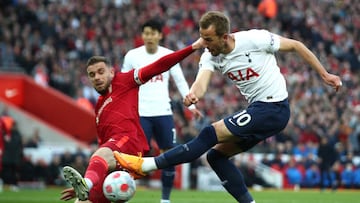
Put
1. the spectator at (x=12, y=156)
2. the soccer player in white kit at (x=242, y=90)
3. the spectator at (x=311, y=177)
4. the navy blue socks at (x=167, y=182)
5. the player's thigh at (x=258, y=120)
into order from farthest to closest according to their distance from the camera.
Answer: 1. the spectator at (x=311, y=177)
2. the spectator at (x=12, y=156)
3. the navy blue socks at (x=167, y=182)
4. the player's thigh at (x=258, y=120)
5. the soccer player in white kit at (x=242, y=90)

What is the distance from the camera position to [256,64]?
36.0 feet

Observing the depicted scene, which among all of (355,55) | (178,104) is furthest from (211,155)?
(355,55)

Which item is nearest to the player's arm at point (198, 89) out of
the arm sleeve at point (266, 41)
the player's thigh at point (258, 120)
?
the player's thigh at point (258, 120)

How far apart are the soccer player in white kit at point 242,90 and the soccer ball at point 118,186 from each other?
18 centimetres

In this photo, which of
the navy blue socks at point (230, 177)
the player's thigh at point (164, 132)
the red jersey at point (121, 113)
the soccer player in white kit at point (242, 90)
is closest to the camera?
the soccer player in white kit at point (242, 90)

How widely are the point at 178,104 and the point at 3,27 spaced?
6888mm

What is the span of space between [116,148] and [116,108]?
0.60 meters

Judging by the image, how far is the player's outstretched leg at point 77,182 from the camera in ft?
32.9

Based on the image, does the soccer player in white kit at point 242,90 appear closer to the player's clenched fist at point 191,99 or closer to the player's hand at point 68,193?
the player's clenched fist at point 191,99

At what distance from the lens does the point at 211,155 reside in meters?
11.4

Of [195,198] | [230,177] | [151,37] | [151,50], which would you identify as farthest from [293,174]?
[230,177]

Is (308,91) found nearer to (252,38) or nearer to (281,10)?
(281,10)

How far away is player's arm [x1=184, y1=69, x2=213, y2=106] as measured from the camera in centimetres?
1058

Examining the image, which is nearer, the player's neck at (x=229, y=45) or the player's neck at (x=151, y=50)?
the player's neck at (x=229, y=45)
